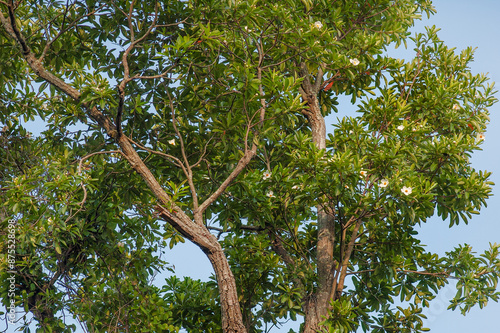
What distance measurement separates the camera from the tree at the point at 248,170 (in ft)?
21.8

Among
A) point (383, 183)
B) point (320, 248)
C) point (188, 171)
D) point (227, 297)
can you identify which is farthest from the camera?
point (320, 248)

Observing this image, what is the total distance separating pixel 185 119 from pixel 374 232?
10.1ft

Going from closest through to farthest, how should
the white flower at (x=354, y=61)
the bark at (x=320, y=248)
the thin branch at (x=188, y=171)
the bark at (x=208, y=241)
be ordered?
the bark at (x=208, y=241) < the thin branch at (x=188, y=171) < the bark at (x=320, y=248) < the white flower at (x=354, y=61)

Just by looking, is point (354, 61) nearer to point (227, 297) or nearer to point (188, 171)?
point (188, 171)

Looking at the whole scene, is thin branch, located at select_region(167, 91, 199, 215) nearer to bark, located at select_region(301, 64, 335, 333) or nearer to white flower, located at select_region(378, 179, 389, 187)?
bark, located at select_region(301, 64, 335, 333)

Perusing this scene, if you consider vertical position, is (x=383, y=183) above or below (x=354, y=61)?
below

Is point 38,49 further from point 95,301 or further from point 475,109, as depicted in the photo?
point 475,109

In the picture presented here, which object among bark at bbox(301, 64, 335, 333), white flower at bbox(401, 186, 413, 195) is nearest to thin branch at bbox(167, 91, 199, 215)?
bark at bbox(301, 64, 335, 333)

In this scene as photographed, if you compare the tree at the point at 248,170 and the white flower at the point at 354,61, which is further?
the white flower at the point at 354,61

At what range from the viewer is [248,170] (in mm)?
7660

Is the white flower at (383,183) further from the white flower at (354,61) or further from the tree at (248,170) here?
the white flower at (354,61)

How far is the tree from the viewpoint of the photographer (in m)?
6.65

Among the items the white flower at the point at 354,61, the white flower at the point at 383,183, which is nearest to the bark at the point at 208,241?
the white flower at the point at 383,183

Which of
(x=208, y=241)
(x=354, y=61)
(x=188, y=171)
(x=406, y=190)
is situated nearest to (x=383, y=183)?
(x=406, y=190)
